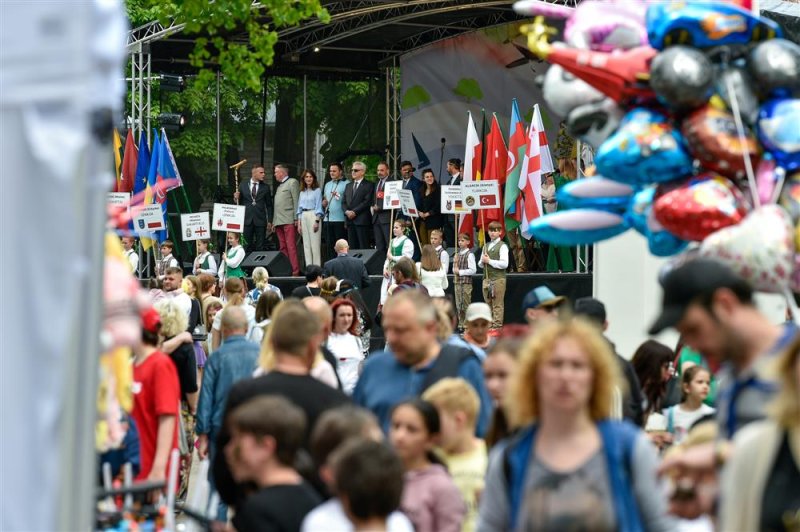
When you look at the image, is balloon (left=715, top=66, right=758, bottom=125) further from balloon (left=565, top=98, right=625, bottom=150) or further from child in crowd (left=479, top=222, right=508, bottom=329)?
child in crowd (left=479, top=222, right=508, bottom=329)

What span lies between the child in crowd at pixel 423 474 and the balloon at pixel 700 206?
7.92 ft

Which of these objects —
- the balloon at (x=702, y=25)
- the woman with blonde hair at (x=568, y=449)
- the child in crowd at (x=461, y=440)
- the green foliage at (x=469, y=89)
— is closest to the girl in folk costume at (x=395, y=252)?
the green foliage at (x=469, y=89)

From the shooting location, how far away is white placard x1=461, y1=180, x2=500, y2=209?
2472 cm

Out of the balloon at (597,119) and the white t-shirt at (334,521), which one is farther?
the balloon at (597,119)

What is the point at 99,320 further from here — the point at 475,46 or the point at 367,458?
the point at 475,46

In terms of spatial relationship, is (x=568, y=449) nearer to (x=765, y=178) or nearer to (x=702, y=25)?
(x=765, y=178)

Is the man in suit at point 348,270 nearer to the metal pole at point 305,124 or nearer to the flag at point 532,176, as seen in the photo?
the flag at point 532,176

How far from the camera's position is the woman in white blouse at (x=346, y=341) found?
10570 mm

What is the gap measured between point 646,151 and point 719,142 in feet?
1.21

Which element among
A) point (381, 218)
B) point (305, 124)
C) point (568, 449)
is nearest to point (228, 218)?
point (381, 218)

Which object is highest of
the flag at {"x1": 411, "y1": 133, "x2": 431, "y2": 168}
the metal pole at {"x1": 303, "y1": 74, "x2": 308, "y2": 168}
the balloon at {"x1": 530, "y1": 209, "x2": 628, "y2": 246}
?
the metal pole at {"x1": 303, "y1": 74, "x2": 308, "y2": 168}

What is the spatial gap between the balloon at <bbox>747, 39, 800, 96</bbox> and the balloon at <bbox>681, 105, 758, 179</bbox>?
239 mm

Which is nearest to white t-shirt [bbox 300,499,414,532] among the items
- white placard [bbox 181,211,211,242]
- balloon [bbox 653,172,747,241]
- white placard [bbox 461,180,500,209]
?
balloon [bbox 653,172,747,241]

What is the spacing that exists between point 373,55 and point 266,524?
29.8m
